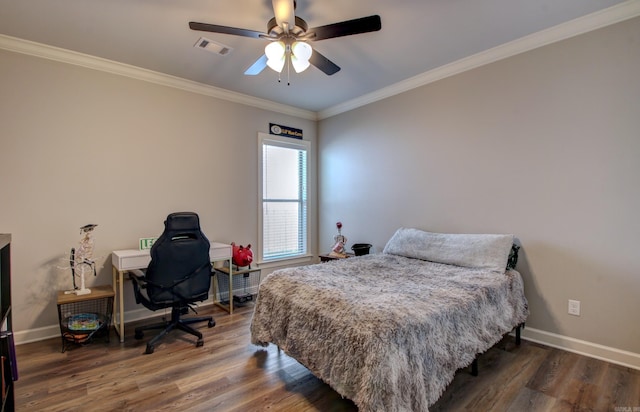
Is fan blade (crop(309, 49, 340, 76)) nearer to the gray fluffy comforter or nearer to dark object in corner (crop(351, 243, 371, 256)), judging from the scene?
the gray fluffy comforter

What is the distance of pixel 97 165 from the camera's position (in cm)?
311

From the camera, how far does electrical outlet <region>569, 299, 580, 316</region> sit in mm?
2525

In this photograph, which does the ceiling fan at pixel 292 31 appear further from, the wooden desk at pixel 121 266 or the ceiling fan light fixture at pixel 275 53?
the wooden desk at pixel 121 266

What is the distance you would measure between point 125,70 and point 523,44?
3.81 m

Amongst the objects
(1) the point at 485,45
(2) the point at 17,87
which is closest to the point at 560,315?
(1) the point at 485,45

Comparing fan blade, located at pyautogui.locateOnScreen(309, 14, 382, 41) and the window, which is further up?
fan blade, located at pyautogui.locateOnScreen(309, 14, 382, 41)

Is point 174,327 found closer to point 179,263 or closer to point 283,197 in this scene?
point 179,263

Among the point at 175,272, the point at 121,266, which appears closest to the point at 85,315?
the point at 121,266

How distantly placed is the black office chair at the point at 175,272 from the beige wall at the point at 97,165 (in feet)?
2.91

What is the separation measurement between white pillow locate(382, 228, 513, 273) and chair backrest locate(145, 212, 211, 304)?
1.94 meters

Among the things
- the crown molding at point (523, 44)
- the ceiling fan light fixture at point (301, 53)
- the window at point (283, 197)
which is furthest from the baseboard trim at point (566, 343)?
the ceiling fan light fixture at point (301, 53)

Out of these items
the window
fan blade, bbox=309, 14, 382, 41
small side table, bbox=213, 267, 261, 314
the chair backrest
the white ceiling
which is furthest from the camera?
the window

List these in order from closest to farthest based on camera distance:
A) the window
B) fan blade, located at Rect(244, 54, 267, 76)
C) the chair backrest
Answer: fan blade, located at Rect(244, 54, 267, 76), the chair backrest, the window

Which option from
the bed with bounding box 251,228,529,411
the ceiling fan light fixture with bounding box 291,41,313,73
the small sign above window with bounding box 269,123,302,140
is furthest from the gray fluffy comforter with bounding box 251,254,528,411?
the small sign above window with bounding box 269,123,302,140
